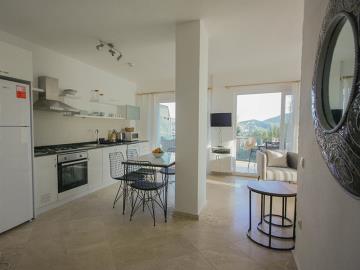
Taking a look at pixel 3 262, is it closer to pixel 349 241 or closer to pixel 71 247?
pixel 71 247

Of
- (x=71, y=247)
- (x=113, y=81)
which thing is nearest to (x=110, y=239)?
(x=71, y=247)

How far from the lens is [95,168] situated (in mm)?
3998

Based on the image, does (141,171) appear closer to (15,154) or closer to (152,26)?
(15,154)

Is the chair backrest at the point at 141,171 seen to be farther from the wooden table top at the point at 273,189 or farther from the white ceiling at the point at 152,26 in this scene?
the white ceiling at the point at 152,26

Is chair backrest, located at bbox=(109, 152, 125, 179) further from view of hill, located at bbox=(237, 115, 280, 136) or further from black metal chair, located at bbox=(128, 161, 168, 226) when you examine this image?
view of hill, located at bbox=(237, 115, 280, 136)

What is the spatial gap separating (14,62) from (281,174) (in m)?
4.56

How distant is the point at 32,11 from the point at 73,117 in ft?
7.25

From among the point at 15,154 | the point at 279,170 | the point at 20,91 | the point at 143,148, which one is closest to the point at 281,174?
the point at 279,170

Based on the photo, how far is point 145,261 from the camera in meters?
2.01

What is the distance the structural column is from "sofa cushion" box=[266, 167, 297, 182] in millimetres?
1760

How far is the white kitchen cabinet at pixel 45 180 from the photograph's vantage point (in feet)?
9.52

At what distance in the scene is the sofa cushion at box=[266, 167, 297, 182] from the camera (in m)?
3.79

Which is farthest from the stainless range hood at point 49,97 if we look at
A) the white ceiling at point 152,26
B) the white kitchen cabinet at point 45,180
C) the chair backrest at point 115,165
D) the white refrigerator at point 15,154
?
the chair backrest at point 115,165

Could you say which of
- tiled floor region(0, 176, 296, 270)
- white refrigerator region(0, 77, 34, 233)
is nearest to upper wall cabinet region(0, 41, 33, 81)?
white refrigerator region(0, 77, 34, 233)
